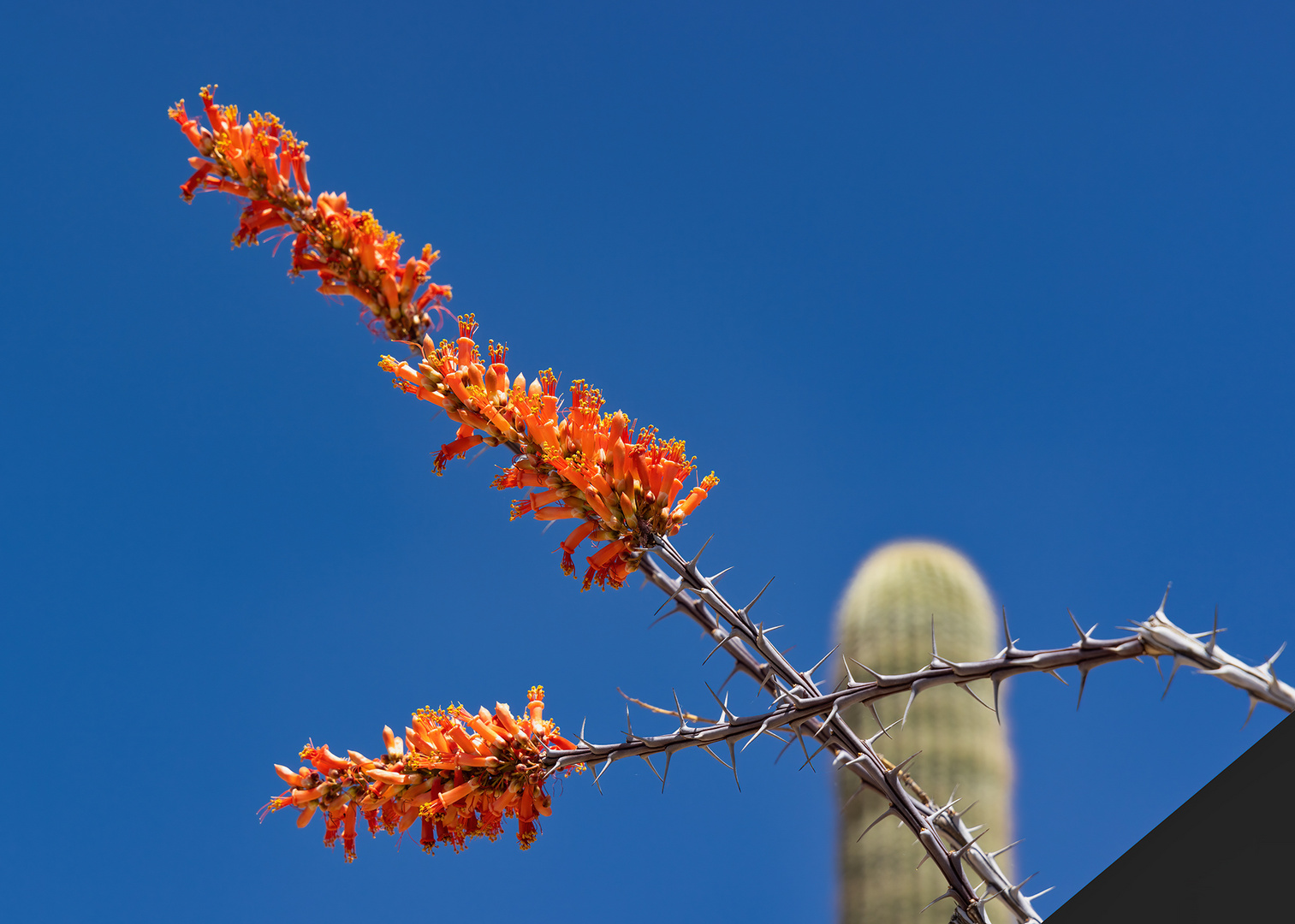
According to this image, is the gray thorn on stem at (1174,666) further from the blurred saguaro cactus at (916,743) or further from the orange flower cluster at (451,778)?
the blurred saguaro cactus at (916,743)

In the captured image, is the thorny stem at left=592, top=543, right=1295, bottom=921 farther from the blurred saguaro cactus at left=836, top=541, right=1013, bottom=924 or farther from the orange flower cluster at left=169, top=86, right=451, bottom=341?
the blurred saguaro cactus at left=836, top=541, right=1013, bottom=924

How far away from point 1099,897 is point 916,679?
→ 1.12m

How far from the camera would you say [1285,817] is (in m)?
1.43

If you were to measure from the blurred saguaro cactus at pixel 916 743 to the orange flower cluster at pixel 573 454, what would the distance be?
15.7 feet

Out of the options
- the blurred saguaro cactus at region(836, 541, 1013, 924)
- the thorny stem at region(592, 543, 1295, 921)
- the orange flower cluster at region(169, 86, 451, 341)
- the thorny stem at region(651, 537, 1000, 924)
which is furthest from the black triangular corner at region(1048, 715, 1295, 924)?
the blurred saguaro cactus at region(836, 541, 1013, 924)

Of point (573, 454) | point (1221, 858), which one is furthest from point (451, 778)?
point (1221, 858)

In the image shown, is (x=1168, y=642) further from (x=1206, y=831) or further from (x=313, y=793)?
(x=313, y=793)

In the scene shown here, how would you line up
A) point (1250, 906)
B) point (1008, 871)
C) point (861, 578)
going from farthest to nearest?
point (861, 578) → point (1008, 871) → point (1250, 906)

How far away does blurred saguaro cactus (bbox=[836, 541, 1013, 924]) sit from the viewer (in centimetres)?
838

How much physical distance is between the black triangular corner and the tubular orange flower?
187cm

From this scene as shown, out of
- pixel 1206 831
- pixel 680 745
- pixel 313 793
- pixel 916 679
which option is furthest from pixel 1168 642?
pixel 313 793

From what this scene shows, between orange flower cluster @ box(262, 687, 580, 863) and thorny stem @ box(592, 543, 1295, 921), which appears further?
orange flower cluster @ box(262, 687, 580, 863)

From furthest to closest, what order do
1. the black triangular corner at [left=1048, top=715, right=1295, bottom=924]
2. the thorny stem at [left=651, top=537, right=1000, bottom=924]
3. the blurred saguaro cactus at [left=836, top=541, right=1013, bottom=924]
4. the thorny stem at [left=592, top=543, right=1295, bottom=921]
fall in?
the blurred saguaro cactus at [left=836, top=541, right=1013, bottom=924] < the thorny stem at [left=651, top=537, right=1000, bottom=924] < the thorny stem at [left=592, top=543, right=1295, bottom=921] < the black triangular corner at [left=1048, top=715, right=1295, bottom=924]

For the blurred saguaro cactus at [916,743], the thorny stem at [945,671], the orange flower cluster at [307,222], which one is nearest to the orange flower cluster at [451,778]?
the thorny stem at [945,671]
